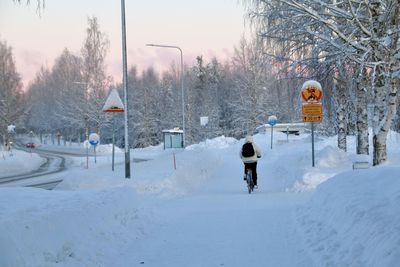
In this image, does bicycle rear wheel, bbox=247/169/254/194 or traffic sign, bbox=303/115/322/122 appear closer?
bicycle rear wheel, bbox=247/169/254/194

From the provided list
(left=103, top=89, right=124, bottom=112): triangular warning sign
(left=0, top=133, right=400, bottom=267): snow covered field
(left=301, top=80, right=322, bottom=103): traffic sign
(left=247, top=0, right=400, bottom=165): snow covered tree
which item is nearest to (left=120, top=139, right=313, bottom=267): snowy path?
(left=0, top=133, right=400, bottom=267): snow covered field

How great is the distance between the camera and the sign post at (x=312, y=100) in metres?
14.5

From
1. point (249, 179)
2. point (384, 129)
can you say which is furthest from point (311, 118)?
point (384, 129)

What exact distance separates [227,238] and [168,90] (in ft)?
236

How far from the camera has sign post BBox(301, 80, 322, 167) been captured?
1447 centimetres

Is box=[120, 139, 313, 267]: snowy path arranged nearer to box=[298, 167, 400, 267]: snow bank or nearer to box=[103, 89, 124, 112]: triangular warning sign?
box=[298, 167, 400, 267]: snow bank

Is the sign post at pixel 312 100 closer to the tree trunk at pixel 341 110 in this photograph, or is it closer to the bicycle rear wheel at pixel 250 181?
the bicycle rear wheel at pixel 250 181

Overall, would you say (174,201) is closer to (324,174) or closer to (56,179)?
(324,174)

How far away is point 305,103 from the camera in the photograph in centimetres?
1534

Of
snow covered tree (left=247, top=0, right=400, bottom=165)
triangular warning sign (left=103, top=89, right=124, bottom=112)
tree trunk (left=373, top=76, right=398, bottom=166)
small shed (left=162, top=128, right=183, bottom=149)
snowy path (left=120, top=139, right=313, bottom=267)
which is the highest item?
snow covered tree (left=247, top=0, right=400, bottom=165)

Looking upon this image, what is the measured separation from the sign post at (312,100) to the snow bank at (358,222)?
22.3 ft

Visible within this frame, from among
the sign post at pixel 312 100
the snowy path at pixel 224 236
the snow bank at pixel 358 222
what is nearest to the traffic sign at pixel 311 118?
the sign post at pixel 312 100

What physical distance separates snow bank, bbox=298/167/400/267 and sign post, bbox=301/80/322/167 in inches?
267

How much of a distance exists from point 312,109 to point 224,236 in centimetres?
898
